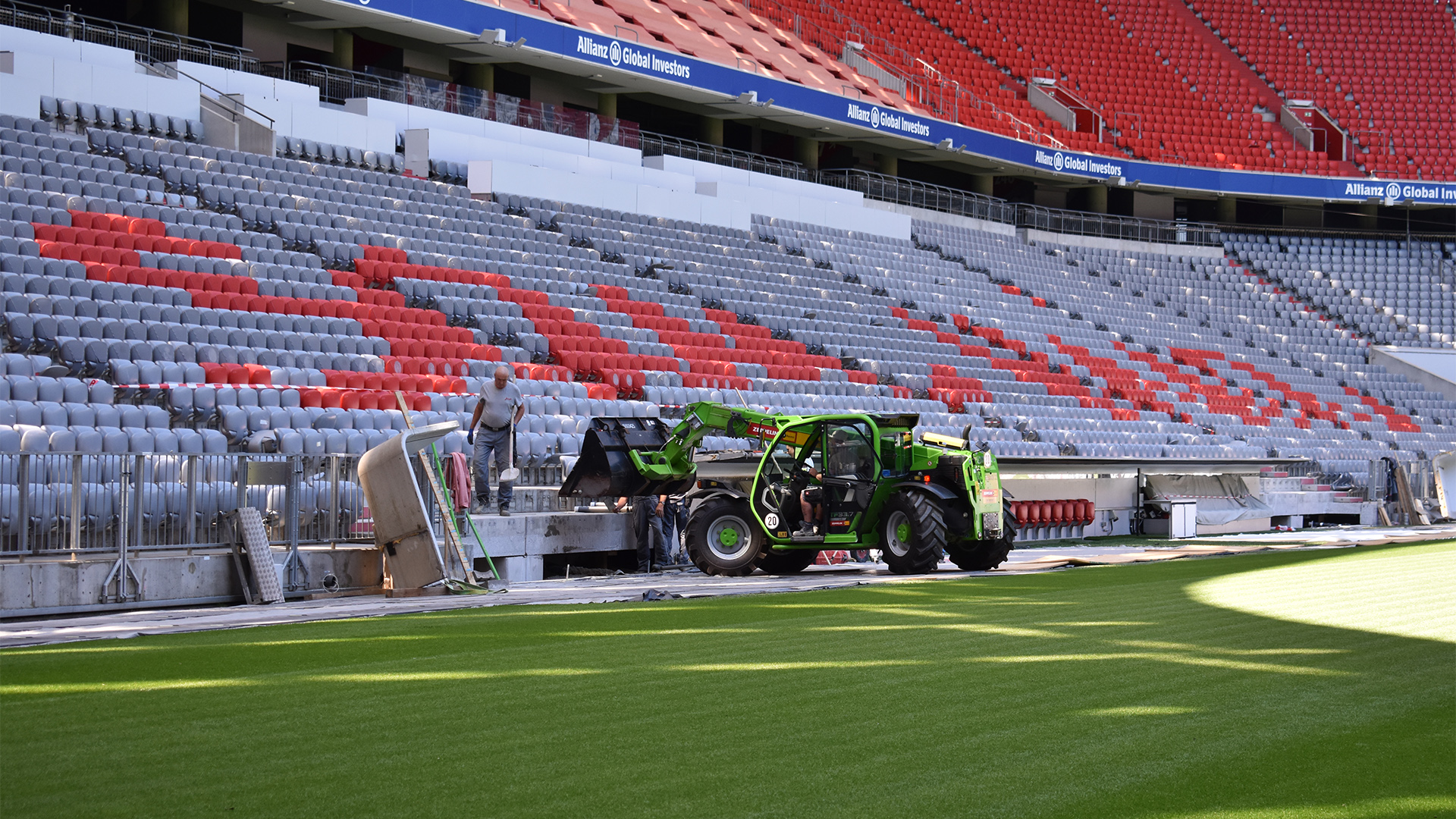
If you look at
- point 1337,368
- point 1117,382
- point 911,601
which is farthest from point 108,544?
point 1337,368

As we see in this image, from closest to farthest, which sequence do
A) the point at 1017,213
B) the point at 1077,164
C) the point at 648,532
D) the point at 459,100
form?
the point at 648,532 < the point at 459,100 < the point at 1017,213 < the point at 1077,164

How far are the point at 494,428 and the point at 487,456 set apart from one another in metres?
0.30

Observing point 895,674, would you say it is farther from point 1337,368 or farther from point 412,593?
point 1337,368

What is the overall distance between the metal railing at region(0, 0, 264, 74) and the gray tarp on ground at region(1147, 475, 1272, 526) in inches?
629

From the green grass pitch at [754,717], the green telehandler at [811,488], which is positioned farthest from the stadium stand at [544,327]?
the green grass pitch at [754,717]

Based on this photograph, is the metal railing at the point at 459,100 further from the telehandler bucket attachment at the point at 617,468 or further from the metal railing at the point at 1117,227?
the metal railing at the point at 1117,227

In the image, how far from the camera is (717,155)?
28.9 meters

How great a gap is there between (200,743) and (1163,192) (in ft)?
130

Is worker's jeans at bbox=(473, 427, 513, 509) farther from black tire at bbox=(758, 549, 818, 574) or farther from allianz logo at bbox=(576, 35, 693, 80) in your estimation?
allianz logo at bbox=(576, 35, 693, 80)

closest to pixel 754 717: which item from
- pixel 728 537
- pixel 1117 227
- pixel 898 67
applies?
pixel 728 537

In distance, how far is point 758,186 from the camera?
95.5 ft

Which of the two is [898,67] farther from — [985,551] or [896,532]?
[896,532]

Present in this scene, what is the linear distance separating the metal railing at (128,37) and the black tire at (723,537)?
11.7 meters

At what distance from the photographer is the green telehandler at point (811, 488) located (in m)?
13.6
